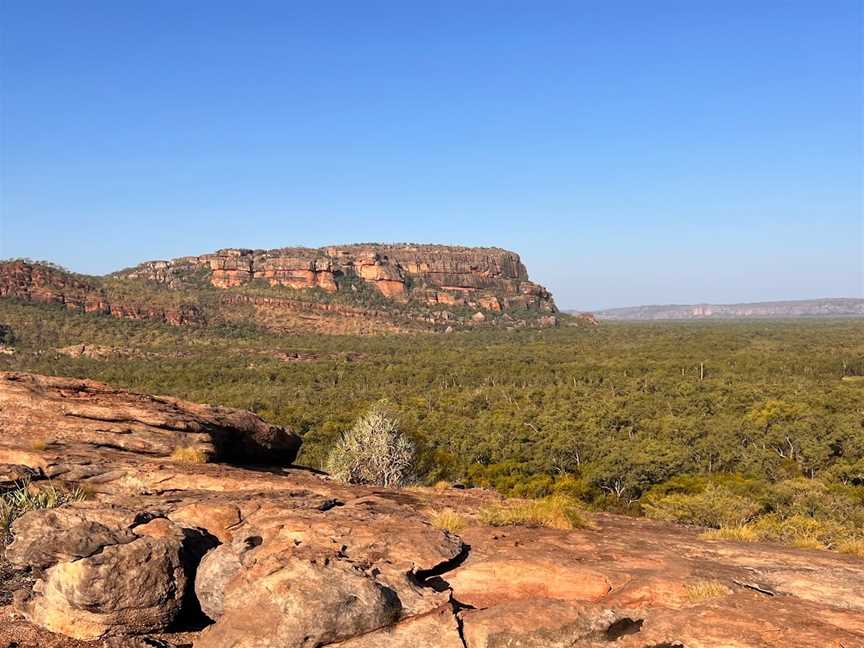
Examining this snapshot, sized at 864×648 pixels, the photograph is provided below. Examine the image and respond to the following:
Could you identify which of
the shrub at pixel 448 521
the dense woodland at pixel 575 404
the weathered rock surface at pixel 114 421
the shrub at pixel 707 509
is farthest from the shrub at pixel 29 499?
the shrub at pixel 707 509

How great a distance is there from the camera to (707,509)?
2738 cm

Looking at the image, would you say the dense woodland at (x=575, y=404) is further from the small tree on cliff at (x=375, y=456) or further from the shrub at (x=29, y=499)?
the shrub at (x=29, y=499)

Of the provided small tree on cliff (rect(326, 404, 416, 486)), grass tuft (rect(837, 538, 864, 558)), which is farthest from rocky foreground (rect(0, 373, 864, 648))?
small tree on cliff (rect(326, 404, 416, 486))

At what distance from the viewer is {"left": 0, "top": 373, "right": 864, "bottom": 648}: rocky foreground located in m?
7.43

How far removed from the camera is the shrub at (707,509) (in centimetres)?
2567

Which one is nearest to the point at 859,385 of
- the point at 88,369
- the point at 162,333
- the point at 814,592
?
the point at 814,592

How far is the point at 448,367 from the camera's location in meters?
107

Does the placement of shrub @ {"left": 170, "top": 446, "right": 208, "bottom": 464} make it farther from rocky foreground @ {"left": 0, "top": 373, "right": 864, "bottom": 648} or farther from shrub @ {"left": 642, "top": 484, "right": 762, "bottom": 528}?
shrub @ {"left": 642, "top": 484, "right": 762, "bottom": 528}

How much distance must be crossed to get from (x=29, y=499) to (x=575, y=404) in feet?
198

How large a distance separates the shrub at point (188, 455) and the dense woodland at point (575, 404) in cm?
1517

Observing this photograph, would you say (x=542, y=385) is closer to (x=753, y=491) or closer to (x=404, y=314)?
(x=753, y=491)

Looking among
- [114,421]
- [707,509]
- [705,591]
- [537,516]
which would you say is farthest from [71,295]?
[705,591]

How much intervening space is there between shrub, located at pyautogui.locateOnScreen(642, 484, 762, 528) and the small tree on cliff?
46.7 feet

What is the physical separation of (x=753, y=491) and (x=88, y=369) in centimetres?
9233
